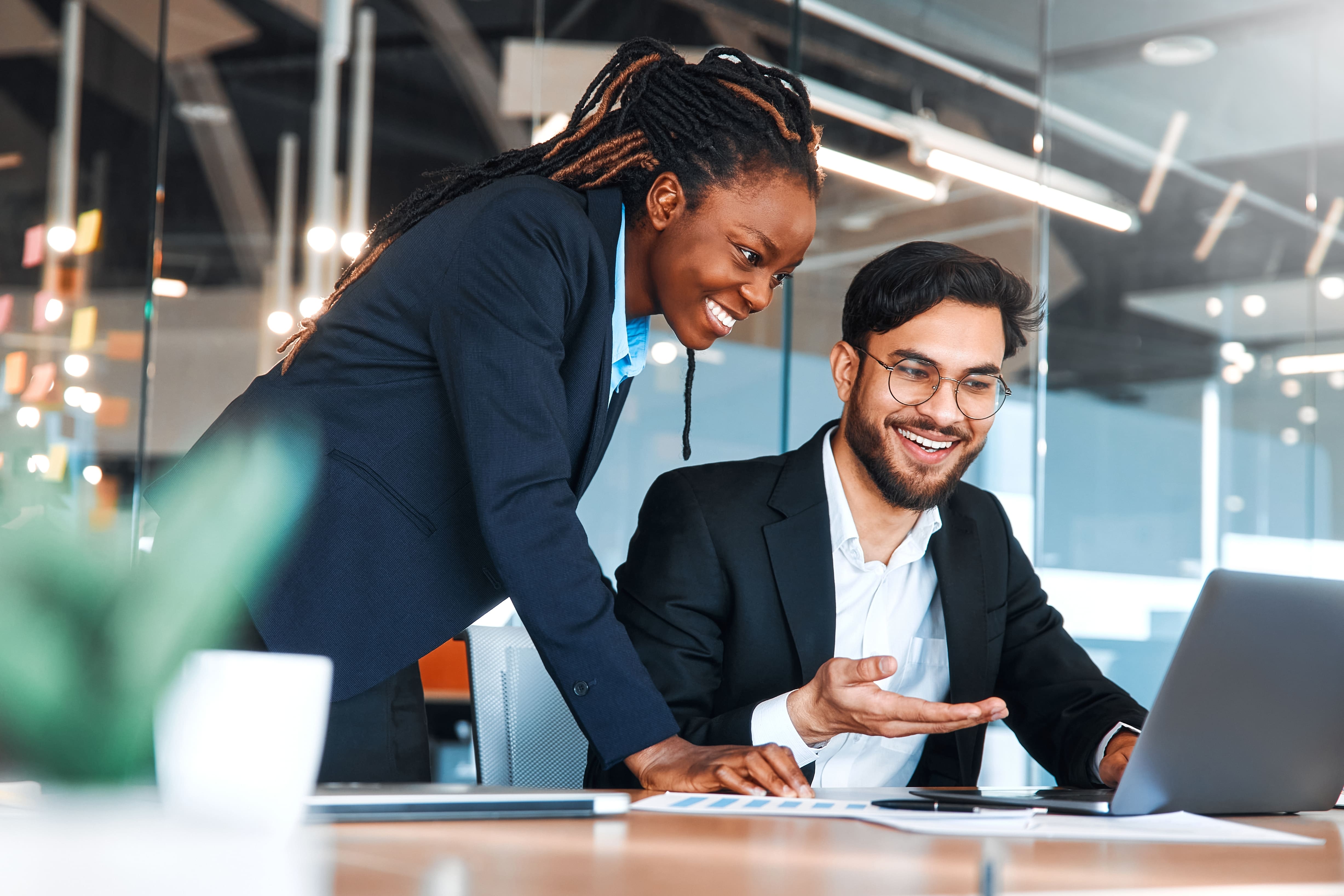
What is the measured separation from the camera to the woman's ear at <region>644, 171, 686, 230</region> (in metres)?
→ 1.44

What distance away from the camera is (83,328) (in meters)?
4.46

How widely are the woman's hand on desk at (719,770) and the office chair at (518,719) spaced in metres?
0.48

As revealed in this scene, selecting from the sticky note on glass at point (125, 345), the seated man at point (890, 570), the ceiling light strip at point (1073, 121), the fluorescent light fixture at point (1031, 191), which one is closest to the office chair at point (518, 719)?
the seated man at point (890, 570)

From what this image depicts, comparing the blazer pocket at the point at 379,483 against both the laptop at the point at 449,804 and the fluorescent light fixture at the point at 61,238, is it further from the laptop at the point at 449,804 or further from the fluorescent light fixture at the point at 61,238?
the fluorescent light fixture at the point at 61,238

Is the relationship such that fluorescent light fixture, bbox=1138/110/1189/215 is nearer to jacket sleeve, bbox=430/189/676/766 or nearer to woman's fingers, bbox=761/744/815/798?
jacket sleeve, bbox=430/189/676/766

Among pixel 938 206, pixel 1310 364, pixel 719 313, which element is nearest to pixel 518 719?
pixel 719 313

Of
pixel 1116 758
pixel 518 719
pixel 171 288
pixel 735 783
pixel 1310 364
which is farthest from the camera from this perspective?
pixel 171 288

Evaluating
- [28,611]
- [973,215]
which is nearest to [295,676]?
[28,611]

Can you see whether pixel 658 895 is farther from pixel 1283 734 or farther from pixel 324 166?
pixel 324 166

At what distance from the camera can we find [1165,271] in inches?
179

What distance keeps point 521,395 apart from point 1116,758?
0.89 m

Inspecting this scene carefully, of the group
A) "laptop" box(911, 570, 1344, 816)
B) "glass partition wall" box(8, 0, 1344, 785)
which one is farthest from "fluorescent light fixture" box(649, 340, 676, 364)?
→ "laptop" box(911, 570, 1344, 816)

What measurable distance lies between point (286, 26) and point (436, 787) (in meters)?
4.53

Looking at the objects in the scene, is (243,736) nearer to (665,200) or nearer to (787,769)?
(787,769)
